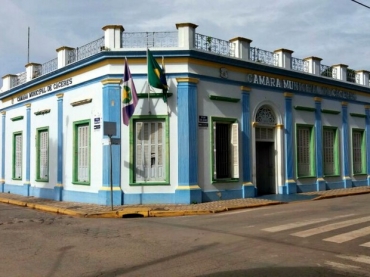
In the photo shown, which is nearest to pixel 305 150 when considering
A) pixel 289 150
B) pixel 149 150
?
pixel 289 150

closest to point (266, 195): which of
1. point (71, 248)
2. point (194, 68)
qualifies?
point (194, 68)

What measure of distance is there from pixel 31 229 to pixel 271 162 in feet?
33.5

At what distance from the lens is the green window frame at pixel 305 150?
18.2 m

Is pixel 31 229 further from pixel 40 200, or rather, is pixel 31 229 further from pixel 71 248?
pixel 40 200

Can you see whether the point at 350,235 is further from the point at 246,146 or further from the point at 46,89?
the point at 46,89

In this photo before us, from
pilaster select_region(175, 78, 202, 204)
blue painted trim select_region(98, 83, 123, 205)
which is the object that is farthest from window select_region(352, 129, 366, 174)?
blue painted trim select_region(98, 83, 123, 205)

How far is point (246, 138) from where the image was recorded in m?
16.0

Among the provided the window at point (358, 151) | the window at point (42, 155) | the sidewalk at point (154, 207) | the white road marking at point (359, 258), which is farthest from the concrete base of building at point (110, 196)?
the window at point (358, 151)

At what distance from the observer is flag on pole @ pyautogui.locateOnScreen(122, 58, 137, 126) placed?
1414cm

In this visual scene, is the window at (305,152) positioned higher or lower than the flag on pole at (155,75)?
lower

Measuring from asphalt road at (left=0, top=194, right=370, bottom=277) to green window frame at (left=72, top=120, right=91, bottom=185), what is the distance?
3356mm

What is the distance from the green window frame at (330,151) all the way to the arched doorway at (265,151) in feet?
11.0

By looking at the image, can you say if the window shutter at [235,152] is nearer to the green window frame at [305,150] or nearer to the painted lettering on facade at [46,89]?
the green window frame at [305,150]

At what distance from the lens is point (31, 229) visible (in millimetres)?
10336
